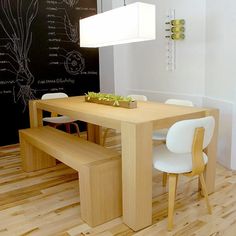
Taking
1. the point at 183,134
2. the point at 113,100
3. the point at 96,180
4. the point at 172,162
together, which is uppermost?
the point at 113,100

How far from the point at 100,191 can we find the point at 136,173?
0.32m

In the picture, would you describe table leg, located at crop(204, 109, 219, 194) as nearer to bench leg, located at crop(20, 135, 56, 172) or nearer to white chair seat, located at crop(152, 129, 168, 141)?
white chair seat, located at crop(152, 129, 168, 141)

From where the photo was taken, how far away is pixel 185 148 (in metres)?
1.89

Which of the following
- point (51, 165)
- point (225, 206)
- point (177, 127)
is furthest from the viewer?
point (51, 165)

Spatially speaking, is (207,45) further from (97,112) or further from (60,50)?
(60,50)

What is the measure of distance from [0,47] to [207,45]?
→ 8.94 feet

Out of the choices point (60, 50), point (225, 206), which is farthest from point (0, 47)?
point (225, 206)

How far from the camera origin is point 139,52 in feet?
14.8

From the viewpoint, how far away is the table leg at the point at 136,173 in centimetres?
190

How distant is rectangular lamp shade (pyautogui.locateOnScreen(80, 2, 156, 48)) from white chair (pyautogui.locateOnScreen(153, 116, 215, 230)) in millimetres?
806

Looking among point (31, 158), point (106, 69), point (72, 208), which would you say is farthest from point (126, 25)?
point (106, 69)

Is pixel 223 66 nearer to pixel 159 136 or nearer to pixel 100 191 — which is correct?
pixel 159 136

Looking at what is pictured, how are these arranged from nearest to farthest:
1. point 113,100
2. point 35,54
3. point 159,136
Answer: point 113,100, point 159,136, point 35,54

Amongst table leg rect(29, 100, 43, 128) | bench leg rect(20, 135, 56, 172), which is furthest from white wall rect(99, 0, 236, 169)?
bench leg rect(20, 135, 56, 172)
